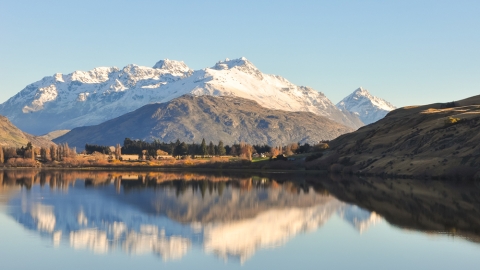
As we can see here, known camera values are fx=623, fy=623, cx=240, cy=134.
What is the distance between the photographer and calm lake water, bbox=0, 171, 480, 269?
43031mm

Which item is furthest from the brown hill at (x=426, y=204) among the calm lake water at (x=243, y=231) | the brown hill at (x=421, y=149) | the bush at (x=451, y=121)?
the bush at (x=451, y=121)

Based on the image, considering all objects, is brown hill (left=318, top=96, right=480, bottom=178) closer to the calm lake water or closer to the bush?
the bush

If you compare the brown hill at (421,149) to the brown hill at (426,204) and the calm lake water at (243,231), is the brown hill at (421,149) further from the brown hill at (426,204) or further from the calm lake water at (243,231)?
the calm lake water at (243,231)

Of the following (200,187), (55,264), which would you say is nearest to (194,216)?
(55,264)

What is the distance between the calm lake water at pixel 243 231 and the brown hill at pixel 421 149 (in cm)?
2952

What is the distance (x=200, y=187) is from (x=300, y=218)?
48.3m

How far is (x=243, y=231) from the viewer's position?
58.2 metres

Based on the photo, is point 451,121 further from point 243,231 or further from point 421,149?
point 243,231

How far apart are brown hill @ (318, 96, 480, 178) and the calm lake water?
2952cm

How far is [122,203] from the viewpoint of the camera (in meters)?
82.2

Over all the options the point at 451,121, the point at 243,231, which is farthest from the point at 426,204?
the point at 451,121

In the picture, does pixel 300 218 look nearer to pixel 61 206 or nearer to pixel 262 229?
pixel 262 229

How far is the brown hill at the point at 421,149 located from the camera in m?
125

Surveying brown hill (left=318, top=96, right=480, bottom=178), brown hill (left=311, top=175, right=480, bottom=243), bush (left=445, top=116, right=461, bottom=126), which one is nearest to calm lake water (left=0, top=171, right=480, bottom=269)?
brown hill (left=311, top=175, right=480, bottom=243)
